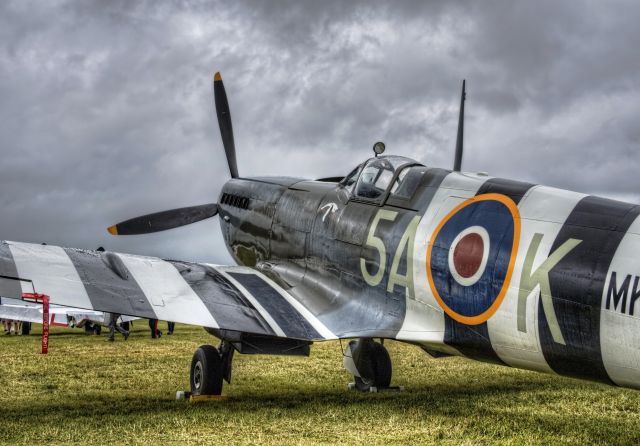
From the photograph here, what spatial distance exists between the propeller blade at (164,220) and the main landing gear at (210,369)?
11.0 ft

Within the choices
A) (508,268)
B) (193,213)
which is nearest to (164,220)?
(193,213)

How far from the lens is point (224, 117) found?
37.6ft

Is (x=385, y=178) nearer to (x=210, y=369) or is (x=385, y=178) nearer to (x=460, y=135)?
(x=210, y=369)

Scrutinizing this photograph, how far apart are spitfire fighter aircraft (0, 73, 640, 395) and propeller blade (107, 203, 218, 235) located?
163 cm

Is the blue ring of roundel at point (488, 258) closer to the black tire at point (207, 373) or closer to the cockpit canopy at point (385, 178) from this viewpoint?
the cockpit canopy at point (385, 178)

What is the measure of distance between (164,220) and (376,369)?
13.7ft

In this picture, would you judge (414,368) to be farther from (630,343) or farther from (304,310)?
(630,343)

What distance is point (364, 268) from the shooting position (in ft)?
22.7

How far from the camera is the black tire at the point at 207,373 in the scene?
7301 millimetres

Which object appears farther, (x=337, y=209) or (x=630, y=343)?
(x=337, y=209)

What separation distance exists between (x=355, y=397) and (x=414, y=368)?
10.0 feet

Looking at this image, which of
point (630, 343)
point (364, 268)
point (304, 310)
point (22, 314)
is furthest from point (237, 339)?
point (22, 314)

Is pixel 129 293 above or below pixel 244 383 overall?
above

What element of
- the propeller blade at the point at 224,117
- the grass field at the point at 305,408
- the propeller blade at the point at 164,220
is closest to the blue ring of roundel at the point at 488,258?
the grass field at the point at 305,408
